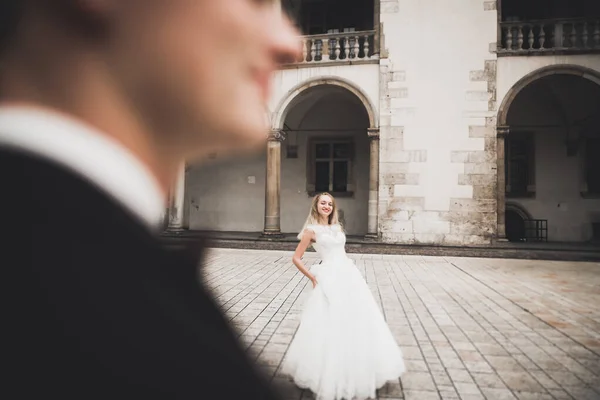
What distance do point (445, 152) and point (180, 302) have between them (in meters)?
11.9

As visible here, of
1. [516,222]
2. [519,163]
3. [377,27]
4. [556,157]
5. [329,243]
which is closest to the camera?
[329,243]

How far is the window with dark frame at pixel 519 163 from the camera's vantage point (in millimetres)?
14914

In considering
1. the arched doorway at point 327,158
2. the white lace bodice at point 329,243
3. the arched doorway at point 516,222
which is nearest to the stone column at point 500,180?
the arched doorway at point 516,222

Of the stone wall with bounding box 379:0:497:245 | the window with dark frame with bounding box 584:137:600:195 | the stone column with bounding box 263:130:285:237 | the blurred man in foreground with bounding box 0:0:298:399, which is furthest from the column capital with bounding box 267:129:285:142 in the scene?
the blurred man in foreground with bounding box 0:0:298:399

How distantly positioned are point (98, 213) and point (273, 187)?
1238 centimetres

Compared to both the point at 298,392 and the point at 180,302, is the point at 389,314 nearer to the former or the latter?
the point at 298,392

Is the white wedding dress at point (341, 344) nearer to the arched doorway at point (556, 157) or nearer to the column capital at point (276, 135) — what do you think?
the column capital at point (276, 135)

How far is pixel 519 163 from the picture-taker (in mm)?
15273

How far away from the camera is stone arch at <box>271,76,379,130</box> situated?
1194 cm

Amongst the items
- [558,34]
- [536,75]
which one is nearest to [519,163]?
[536,75]

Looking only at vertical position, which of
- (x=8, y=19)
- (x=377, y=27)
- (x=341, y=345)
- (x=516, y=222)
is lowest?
(x=341, y=345)

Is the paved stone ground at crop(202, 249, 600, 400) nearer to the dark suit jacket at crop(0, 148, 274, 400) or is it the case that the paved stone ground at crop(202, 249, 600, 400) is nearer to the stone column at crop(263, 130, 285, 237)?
the dark suit jacket at crop(0, 148, 274, 400)

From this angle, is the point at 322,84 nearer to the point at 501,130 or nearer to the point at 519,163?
the point at 501,130

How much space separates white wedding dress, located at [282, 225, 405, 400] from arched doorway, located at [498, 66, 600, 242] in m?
13.0
